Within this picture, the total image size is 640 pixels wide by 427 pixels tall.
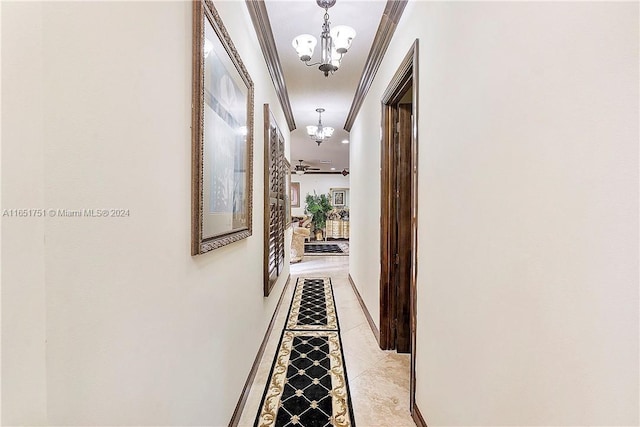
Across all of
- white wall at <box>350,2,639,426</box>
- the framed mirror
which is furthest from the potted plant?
white wall at <box>350,2,639,426</box>

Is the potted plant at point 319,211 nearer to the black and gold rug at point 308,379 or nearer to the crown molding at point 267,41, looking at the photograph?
the crown molding at point 267,41

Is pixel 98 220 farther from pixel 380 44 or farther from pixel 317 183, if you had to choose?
pixel 317 183

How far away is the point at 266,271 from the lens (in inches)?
103

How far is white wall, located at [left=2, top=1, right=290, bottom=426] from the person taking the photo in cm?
51

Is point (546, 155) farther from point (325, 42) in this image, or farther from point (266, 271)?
point (266, 271)

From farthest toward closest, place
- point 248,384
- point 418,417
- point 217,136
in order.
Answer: point 248,384 → point 418,417 → point 217,136

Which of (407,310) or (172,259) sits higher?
(172,259)

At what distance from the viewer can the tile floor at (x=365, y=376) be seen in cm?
180

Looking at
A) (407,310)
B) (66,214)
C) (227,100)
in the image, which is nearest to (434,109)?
(227,100)

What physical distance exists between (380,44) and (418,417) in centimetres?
271

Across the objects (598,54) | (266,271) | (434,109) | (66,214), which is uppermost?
(434,109)

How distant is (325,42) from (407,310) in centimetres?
222

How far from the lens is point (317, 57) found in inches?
120

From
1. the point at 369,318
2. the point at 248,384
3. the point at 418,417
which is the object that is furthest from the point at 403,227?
the point at 248,384
